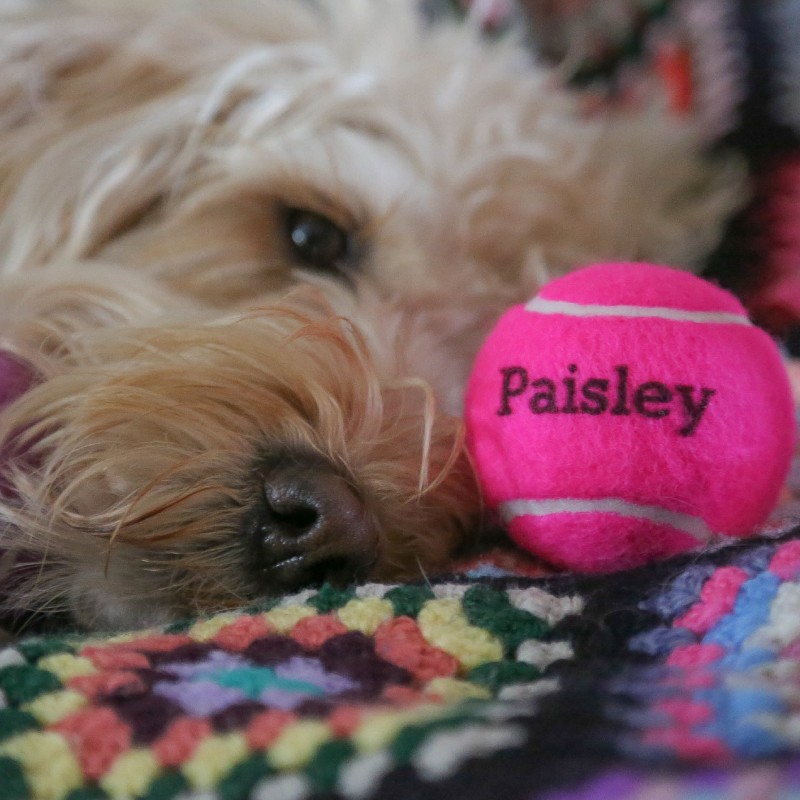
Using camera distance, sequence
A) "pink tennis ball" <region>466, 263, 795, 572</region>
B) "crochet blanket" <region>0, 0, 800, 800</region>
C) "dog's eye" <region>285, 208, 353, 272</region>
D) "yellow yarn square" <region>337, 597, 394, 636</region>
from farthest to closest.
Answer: "dog's eye" <region>285, 208, 353, 272</region>, "pink tennis ball" <region>466, 263, 795, 572</region>, "yellow yarn square" <region>337, 597, 394, 636</region>, "crochet blanket" <region>0, 0, 800, 800</region>

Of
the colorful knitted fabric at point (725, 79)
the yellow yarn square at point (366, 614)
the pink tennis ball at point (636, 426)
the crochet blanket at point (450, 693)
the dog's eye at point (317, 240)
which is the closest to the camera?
the crochet blanket at point (450, 693)

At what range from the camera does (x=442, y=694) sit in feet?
2.36

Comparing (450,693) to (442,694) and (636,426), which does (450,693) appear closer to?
(442,694)

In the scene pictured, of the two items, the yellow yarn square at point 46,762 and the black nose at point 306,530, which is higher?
the yellow yarn square at point 46,762

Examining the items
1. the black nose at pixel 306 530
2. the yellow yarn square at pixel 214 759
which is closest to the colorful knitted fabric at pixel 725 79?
the black nose at pixel 306 530

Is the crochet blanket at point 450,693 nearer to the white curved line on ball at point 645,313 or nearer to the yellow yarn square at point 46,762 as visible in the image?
the yellow yarn square at point 46,762

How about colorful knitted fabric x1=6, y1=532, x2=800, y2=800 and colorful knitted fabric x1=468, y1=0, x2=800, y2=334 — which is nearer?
colorful knitted fabric x1=6, y1=532, x2=800, y2=800

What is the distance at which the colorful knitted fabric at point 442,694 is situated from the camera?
1.77 ft

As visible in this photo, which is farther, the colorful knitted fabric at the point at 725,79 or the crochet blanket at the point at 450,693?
the colorful knitted fabric at the point at 725,79

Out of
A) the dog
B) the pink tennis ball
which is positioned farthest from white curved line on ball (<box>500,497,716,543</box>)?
the dog

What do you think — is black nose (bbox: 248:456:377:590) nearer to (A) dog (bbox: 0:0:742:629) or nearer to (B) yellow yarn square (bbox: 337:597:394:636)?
(A) dog (bbox: 0:0:742:629)

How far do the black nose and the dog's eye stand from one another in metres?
0.59

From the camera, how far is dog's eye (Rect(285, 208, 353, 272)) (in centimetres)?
154

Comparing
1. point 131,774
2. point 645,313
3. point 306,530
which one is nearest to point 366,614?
point 306,530
